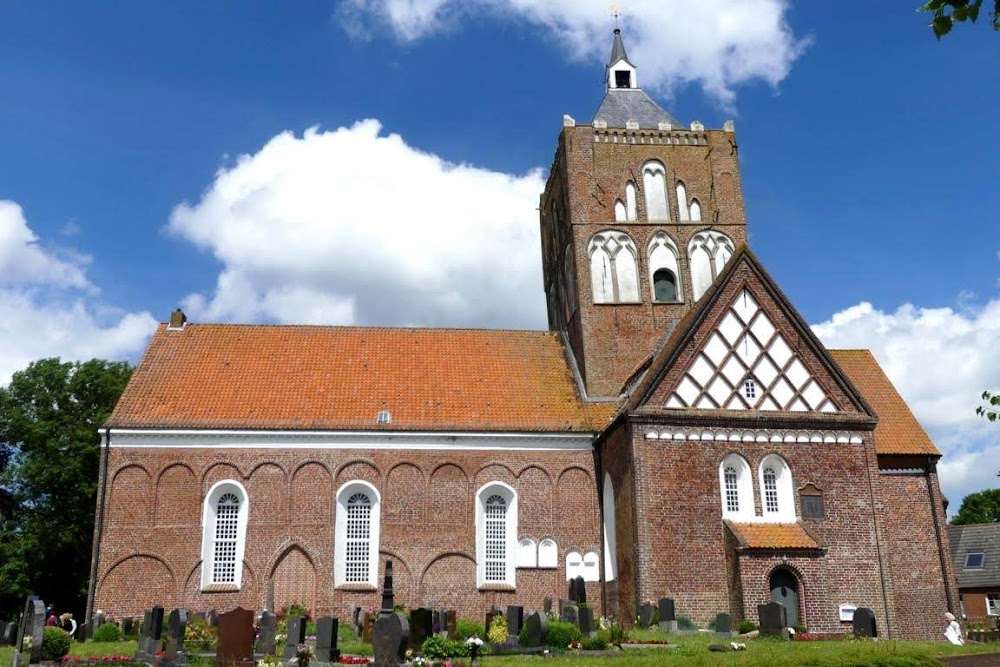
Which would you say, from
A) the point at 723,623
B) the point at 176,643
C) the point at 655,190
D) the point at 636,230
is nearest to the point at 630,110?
the point at 655,190

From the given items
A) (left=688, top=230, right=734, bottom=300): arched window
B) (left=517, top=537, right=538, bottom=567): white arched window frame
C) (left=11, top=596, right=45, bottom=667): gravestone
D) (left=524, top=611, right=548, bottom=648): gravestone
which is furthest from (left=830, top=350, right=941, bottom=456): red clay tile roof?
(left=11, top=596, right=45, bottom=667): gravestone

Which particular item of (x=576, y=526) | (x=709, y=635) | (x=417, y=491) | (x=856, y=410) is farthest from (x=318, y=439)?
(x=856, y=410)

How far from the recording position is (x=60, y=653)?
717 inches

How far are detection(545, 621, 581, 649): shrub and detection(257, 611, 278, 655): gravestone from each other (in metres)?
6.18

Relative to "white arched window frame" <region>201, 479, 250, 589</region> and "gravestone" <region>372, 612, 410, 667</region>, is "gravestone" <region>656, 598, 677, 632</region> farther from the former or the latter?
"white arched window frame" <region>201, 479, 250, 589</region>

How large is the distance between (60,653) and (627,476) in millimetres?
16167

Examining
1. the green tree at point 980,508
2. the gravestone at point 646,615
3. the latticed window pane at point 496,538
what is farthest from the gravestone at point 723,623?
the green tree at point 980,508

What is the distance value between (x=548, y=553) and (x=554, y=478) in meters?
2.58

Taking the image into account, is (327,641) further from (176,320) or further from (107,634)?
(176,320)

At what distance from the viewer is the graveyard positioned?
15969 millimetres

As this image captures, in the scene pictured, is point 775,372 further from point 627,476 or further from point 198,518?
point 198,518

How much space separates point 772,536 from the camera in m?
26.2

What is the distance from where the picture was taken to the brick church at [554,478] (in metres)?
26.6

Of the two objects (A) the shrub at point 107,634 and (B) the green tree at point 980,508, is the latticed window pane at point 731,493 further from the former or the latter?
(B) the green tree at point 980,508
